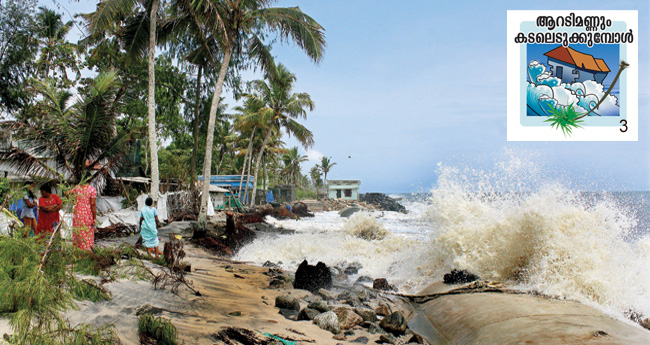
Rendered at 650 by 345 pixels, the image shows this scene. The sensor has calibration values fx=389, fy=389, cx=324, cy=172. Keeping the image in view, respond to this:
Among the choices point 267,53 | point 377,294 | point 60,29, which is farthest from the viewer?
point 60,29

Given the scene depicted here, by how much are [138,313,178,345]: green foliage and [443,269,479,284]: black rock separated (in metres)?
5.31

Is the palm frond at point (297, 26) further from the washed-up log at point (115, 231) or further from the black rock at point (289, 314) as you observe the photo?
the black rock at point (289, 314)

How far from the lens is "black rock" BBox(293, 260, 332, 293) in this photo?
7.78 meters

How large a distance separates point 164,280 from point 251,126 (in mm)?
28115

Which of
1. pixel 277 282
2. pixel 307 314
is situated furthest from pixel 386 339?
pixel 277 282

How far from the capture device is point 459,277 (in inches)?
287

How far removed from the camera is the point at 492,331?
4617 mm

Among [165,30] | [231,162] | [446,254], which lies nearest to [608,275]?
[446,254]

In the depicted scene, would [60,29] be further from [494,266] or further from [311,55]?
[494,266]

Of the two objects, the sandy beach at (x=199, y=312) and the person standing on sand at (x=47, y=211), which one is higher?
the person standing on sand at (x=47, y=211)

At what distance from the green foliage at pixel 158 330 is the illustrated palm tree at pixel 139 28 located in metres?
9.70

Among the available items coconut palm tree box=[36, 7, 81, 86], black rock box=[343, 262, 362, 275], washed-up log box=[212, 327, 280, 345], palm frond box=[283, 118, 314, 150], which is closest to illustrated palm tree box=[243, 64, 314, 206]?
palm frond box=[283, 118, 314, 150]

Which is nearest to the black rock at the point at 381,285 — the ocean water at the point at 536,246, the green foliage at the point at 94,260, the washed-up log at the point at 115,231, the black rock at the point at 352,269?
the ocean water at the point at 536,246

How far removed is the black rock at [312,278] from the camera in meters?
7.78
